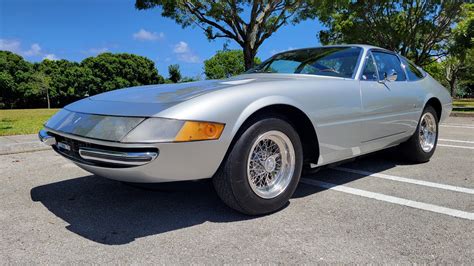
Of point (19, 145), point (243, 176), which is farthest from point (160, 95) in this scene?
point (19, 145)

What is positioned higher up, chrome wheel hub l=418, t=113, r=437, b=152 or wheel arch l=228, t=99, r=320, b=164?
wheel arch l=228, t=99, r=320, b=164

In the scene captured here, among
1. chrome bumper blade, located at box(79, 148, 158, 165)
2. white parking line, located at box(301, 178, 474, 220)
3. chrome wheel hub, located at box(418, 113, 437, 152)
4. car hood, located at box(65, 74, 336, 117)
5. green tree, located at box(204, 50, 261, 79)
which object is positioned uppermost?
green tree, located at box(204, 50, 261, 79)

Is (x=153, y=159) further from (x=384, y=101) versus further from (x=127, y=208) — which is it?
(x=384, y=101)

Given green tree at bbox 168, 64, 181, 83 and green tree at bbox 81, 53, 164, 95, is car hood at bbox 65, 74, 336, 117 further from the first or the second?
green tree at bbox 168, 64, 181, 83

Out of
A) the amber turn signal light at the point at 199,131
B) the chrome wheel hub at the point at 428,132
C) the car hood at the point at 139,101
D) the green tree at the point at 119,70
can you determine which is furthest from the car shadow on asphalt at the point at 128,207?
the green tree at the point at 119,70

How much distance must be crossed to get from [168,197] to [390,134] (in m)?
2.27

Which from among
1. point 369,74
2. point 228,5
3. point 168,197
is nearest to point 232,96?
point 168,197

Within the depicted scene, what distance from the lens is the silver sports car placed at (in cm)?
239

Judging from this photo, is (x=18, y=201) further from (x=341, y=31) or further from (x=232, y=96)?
(x=341, y=31)

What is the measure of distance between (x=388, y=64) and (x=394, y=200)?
1753 mm

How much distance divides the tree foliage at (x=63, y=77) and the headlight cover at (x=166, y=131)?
→ 1494 inches

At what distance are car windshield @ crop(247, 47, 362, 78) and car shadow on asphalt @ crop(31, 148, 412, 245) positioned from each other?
1.10 meters

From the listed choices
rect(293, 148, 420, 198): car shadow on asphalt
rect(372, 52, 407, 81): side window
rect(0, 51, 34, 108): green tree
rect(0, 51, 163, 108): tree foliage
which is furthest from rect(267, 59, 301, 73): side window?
rect(0, 51, 34, 108): green tree

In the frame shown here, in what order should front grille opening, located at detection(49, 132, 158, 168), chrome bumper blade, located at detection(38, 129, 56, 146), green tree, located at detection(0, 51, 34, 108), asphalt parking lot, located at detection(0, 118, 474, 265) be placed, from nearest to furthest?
asphalt parking lot, located at detection(0, 118, 474, 265) → front grille opening, located at detection(49, 132, 158, 168) → chrome bumper blade, located at detection(38, 129, 56, 146) → green tree, located at detection(0, 51, 34, 108)
